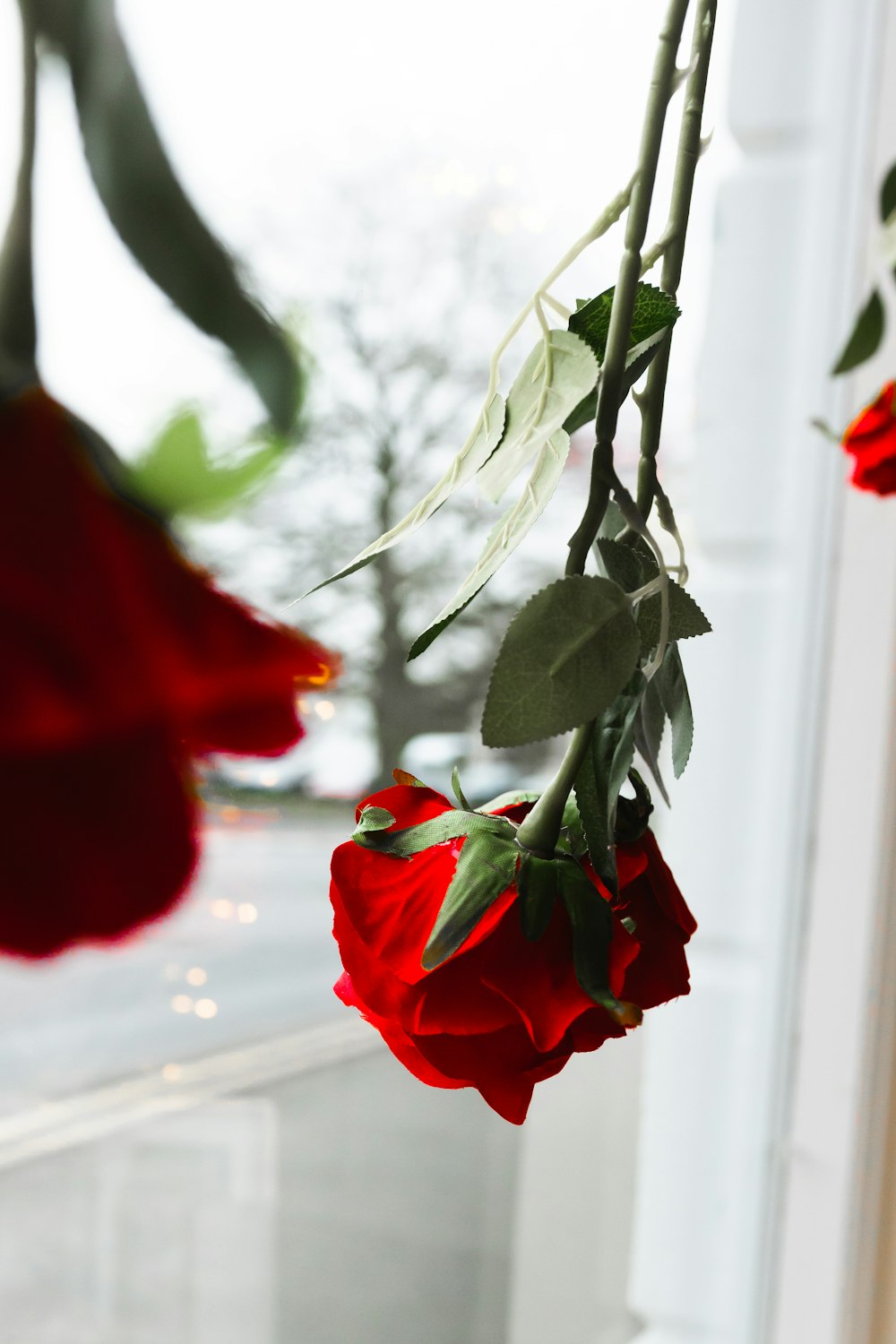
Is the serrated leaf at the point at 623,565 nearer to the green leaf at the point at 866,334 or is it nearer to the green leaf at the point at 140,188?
the green leaf at the point at 140,188

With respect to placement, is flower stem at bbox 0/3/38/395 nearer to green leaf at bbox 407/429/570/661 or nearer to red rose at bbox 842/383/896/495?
green leaf at bbox 407/429/570/661

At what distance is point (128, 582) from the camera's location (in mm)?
63

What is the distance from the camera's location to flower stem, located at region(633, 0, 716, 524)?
16 centimetres

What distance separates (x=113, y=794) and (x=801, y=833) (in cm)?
91

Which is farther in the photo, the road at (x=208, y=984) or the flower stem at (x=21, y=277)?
the road at (x=208, y=984)

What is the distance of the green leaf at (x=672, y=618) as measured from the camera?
17 cm

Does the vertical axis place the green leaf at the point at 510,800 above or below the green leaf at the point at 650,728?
below

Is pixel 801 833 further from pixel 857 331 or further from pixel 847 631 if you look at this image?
pixel 857 331

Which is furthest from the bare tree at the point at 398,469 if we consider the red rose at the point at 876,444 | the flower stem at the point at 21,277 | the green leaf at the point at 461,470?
the flower stem at the point at 21,277

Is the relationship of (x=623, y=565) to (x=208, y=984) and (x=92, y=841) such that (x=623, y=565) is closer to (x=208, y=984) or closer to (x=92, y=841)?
(x=92, y=841)

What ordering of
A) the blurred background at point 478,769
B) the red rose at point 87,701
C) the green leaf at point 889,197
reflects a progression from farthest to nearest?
the blurred background at point 478,769, the green leaf at point 889,197, the red rose at point 87,701

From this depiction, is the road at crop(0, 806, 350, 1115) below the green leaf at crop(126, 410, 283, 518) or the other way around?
below

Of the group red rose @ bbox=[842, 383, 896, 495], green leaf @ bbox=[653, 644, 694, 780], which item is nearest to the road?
red rose @ bbox=[842, 383, 896, 495]

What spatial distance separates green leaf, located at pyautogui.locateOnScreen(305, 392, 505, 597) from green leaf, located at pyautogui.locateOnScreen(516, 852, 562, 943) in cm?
5
